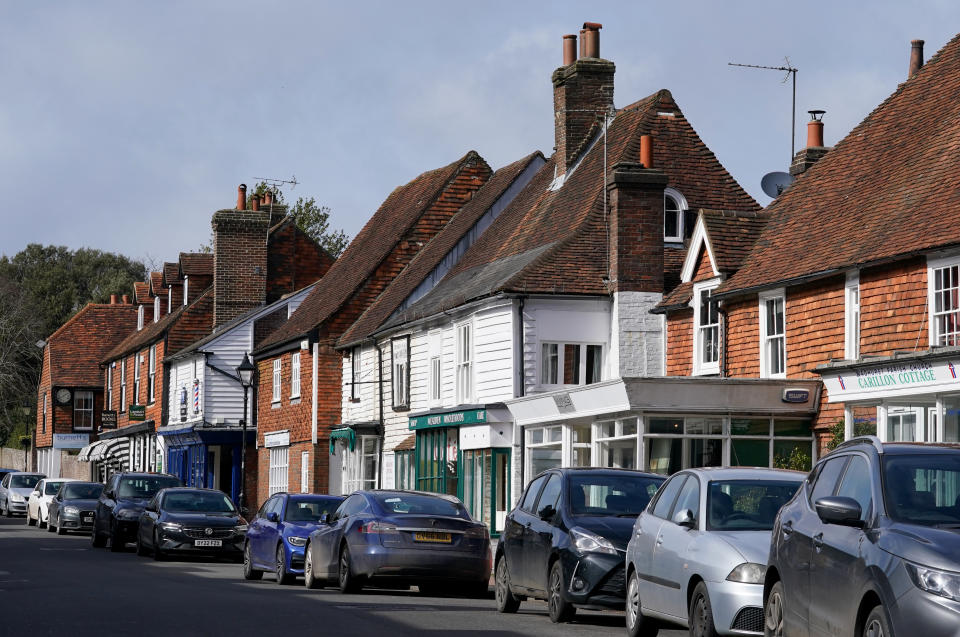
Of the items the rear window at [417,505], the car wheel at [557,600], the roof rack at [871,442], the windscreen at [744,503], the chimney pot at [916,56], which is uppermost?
the chimney pot at [916,56]

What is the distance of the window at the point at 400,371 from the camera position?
38844 millimetres

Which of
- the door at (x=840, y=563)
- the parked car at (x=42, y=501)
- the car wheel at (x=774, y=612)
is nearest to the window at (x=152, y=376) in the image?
the parked car at (x=42, y=501)

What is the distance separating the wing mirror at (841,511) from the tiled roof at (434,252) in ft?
104

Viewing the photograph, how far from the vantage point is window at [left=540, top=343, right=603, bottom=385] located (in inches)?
1267

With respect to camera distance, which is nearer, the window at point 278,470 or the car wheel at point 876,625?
the car wheel at point 876,625

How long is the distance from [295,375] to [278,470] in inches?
149

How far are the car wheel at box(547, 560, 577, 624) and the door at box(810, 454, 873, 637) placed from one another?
5758 millimetres

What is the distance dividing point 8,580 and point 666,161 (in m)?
18.0

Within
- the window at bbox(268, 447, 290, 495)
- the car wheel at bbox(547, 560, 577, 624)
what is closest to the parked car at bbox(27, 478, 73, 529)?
the window at bbox(268, 447, 290, 495)

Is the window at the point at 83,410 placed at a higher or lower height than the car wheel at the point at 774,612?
higher

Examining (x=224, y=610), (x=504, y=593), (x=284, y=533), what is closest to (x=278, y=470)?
(x=284, y=533)

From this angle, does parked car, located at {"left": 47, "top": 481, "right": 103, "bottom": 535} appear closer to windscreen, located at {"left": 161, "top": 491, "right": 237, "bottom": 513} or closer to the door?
windscreen, located at {"left": 161, "top": 491, "right": 237, "bottom": 513}

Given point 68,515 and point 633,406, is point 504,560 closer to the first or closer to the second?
point 633,406

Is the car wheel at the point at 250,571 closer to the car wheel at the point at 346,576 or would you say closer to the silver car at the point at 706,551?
the car wheel at the point at 346,576
